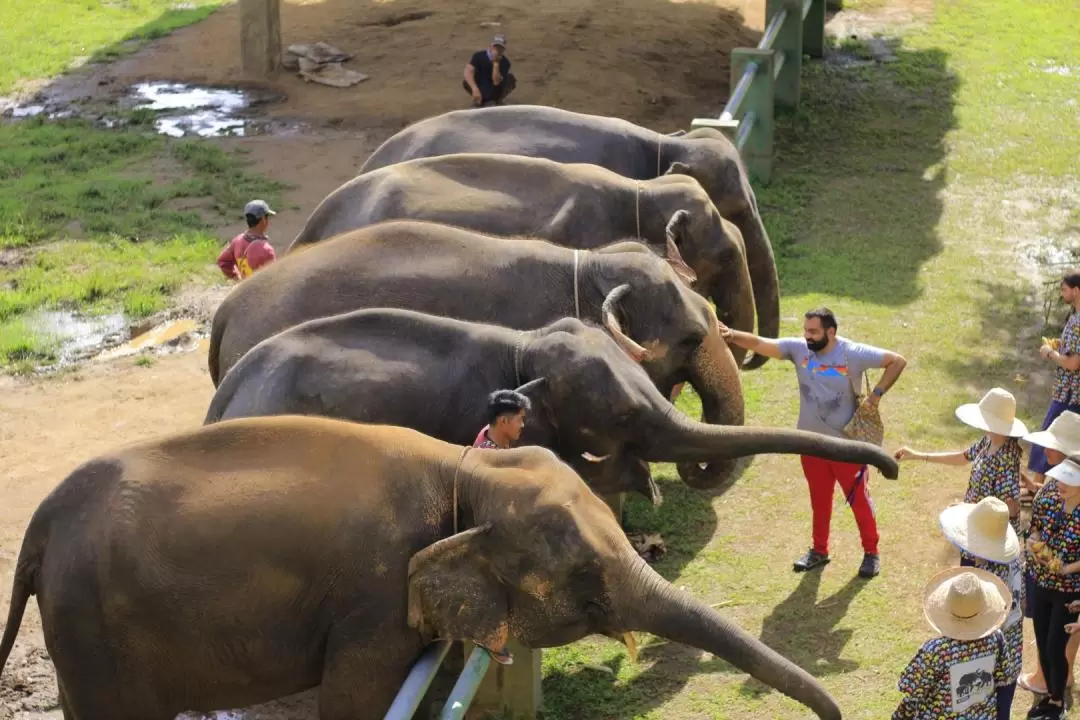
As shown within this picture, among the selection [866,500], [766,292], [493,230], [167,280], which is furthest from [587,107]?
[866,500]

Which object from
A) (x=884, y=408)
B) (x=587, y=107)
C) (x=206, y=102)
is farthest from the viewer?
(x=206, y=102)

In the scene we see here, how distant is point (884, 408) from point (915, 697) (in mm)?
4337

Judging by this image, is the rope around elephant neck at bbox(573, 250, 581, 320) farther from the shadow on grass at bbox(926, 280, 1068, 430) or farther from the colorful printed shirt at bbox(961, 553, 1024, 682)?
the shadow on grass at bbox(926, 280, 1068, 430)

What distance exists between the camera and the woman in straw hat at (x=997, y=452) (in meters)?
6.25

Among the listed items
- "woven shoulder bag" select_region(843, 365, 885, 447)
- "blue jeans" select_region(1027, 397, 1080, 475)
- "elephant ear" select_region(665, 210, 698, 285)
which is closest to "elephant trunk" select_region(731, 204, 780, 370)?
"elephant ear" select_region(665, 210, 698, 285)

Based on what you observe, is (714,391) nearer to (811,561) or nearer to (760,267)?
(811,561)

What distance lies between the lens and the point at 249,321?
6.97 metres

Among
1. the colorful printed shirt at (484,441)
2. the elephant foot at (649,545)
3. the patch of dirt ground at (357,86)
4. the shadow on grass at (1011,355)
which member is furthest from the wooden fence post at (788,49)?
the colorful printed shirt at (484,441)

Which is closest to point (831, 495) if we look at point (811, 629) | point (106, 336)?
point (811, 629)

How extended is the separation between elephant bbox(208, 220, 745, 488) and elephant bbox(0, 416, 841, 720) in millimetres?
2082

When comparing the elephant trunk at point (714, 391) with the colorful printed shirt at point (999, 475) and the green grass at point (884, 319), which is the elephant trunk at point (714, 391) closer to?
the green grass at point (884, 319)

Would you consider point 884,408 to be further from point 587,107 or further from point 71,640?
point 587,107

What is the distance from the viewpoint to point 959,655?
16.1 ft

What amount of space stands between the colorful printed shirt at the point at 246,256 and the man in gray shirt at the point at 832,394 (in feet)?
11.4
